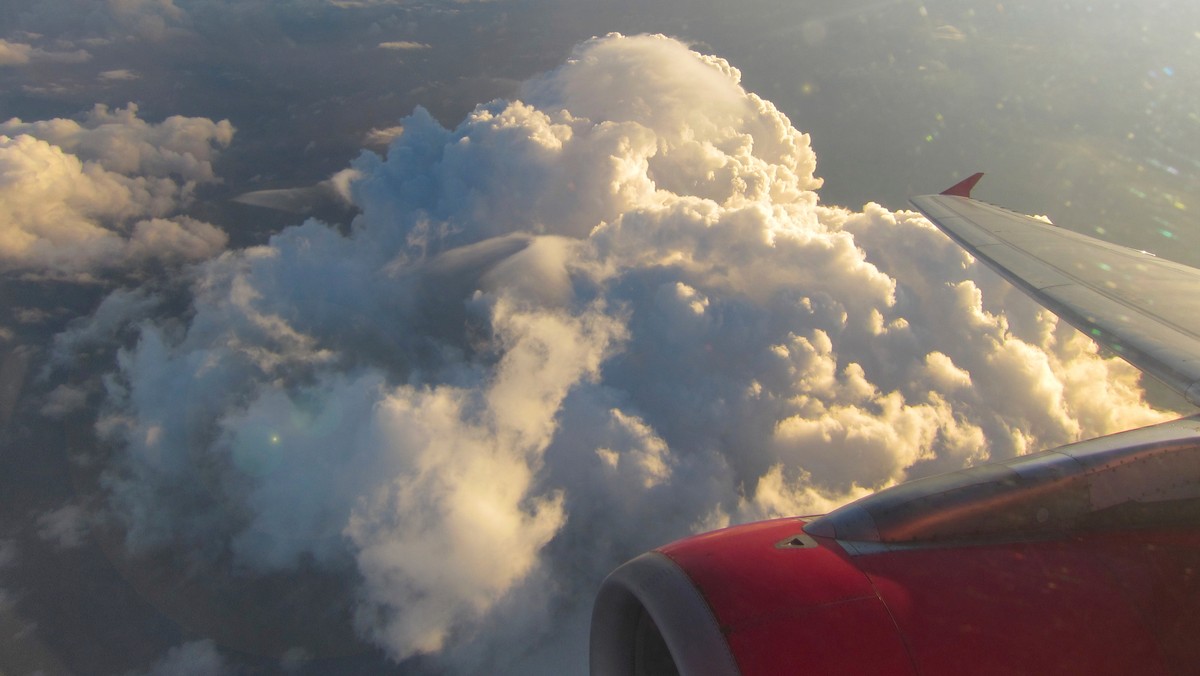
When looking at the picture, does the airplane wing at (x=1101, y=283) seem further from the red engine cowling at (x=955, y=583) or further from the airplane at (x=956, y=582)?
the red engine cowling at (x=955, y=583)

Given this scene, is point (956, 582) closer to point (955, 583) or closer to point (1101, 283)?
point (955, 583)

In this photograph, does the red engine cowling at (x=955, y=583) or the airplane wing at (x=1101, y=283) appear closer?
the red engine cowling at (x=955, y=583)

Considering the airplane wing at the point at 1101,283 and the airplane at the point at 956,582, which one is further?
the airplane wing at the point at 1101,283

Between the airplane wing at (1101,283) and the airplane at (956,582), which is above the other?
the airplane wing at (1101,283)

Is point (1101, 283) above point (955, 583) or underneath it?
above

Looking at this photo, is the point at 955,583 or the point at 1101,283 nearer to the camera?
the point at 955,583

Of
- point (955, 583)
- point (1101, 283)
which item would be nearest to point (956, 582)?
point (955, 583)

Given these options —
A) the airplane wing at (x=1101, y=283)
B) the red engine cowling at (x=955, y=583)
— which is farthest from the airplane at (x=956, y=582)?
the airplane wing at (x=1101, y=283)

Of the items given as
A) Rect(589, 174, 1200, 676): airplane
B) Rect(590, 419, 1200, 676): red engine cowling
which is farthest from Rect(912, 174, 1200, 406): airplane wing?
Rect(590, 419, 1200, 676): red engine cowling
